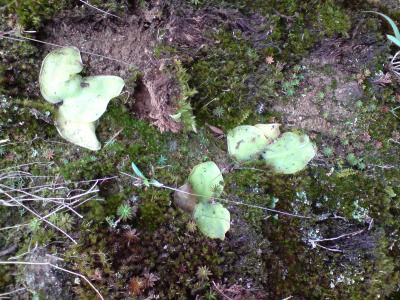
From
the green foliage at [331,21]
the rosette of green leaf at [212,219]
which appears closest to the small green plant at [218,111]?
the rosette of green leaf at [212,219]

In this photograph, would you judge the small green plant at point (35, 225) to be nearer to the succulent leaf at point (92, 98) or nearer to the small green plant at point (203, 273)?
the succulent leaf at point (92, 98)

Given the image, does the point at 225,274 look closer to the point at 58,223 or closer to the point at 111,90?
the point at 58,223

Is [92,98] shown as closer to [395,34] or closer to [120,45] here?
[120,45]

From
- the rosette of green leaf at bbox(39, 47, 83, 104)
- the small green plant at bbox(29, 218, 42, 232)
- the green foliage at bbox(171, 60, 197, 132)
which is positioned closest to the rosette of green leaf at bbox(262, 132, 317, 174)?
the green foliage at bbox(171, 60, 197, 132)

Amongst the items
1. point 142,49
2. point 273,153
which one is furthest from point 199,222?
point 142,49

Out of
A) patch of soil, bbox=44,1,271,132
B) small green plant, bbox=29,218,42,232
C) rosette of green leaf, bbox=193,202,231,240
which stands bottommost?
small green plant, bbox=29,218,42,232

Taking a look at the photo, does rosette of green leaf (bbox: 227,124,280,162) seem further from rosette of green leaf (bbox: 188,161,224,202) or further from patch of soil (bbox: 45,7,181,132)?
patch of soil (bbox: 45,7,181,132)

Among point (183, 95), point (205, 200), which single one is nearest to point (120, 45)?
point (183, 95)
